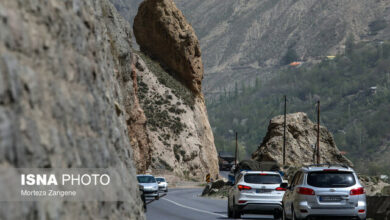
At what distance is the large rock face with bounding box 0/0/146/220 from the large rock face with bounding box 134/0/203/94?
89218 mm

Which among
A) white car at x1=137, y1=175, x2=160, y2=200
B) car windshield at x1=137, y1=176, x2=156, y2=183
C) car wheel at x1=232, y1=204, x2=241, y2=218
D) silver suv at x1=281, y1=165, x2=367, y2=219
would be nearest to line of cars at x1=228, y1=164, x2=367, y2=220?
silver suv at x1=281, y1=165, x2=367, y2=219

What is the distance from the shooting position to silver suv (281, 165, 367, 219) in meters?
17.0

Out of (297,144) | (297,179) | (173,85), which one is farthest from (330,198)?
(173,85)

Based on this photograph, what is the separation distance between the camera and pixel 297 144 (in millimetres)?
76000

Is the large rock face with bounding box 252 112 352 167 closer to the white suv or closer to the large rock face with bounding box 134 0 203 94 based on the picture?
the large rock face with bounding box 134 0 203 94

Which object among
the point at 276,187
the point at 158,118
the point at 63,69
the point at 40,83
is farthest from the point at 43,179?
the point at 158,118

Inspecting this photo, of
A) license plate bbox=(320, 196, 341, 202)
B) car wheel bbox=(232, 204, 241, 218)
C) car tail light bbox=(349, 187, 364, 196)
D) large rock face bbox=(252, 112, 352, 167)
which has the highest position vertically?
large rock face bbox=(252, 112, 352, 167)

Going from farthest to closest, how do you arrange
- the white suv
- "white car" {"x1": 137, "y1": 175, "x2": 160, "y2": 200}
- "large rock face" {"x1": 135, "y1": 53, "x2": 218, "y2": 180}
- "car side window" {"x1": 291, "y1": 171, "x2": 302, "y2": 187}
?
1. "large rock face" {"x1": 135, "y1": 53, "x2": 218, "y2": 180}
2. "white car" {"x1": 137, "y1": 175, "x2": 160, "y2": 200}
3. the white suv
4. "car side window" {"x1": 291, "y1": 171, "x2": 302, "y2": 187}

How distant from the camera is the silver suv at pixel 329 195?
55.6 ft

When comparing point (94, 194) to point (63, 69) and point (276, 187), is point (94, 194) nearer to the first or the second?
point (63, 69)

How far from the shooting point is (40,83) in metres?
6.09

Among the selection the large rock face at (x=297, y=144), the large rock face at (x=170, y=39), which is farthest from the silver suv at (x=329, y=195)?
the large rock face at (x=170, y=39)

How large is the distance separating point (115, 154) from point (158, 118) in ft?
282

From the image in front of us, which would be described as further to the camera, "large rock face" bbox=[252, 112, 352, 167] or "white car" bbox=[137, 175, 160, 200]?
"large rock face" bbox=[252, 112, 352, 167]
